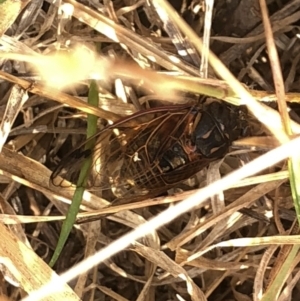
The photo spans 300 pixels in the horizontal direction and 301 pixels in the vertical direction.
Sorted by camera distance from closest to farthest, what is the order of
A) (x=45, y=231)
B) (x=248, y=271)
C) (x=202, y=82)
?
(x=202, y=82), (x=248, y=271), (x=45, y=231)

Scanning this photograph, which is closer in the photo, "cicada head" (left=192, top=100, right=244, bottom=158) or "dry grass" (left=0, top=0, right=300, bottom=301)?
"dry grass" (left=0, top=0, right=300, bottom=301)

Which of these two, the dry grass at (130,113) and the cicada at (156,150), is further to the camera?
the cicada at (156,150)

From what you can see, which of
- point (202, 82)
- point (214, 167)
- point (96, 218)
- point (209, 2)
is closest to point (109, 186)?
point (96, 218)

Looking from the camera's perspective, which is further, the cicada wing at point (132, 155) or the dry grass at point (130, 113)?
the cicada wing at point (132, 155)

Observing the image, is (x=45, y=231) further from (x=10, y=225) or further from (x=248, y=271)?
(x=248, y=271)

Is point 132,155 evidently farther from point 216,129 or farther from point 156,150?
point 216,129

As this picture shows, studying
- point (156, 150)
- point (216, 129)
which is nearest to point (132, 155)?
point (156, 150)

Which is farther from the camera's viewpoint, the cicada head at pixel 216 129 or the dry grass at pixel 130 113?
→ the cicada head at pixel 216 129

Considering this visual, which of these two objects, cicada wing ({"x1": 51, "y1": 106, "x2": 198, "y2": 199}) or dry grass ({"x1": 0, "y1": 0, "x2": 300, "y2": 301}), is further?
cicada wing ({"x1": 51, "y1": 106, "x2": 198, "y2": 199})
